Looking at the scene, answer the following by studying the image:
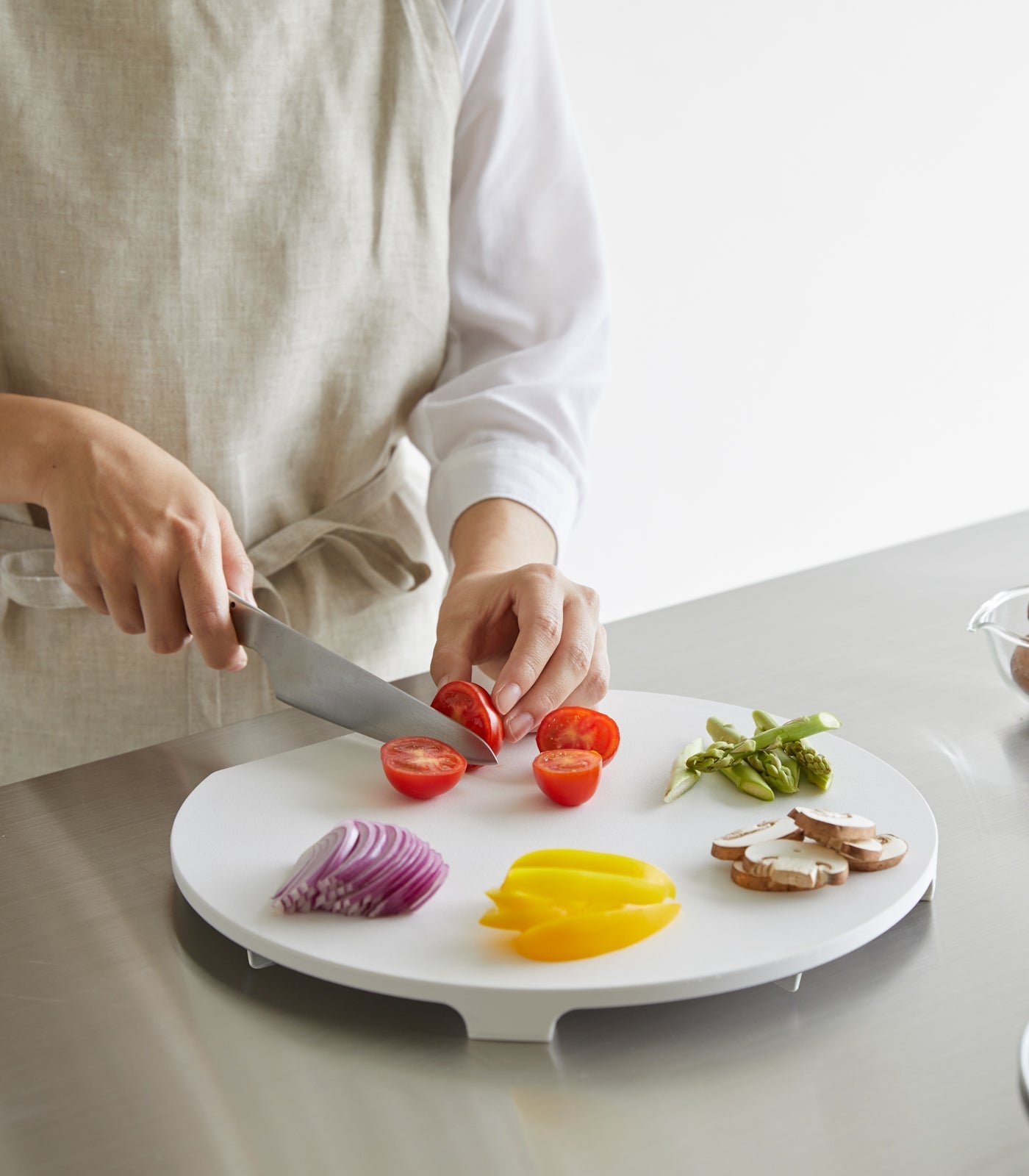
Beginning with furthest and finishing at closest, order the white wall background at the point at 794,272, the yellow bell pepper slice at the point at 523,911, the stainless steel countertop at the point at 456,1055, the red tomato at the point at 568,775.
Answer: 1. the white wall background at the point at 794,272
2. the red tomato at the point at 568,775
3. the yellow bell pepper slice at the point at 523,911
4. the stainless steel countertop at the point at 456,1055

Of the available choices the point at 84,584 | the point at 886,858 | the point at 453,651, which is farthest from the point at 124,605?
the point at 886,858

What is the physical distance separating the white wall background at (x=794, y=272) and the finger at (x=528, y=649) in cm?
145

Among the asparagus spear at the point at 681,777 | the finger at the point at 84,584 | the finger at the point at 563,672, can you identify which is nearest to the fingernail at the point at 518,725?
the finger at the point at 563,672

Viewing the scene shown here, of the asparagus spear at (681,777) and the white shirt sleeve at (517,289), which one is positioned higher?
the white shirt sleeve at (517,289)

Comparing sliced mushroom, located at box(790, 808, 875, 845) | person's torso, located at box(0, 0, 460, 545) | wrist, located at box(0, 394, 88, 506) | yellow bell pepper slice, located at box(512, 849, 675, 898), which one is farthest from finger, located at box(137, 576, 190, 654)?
sliced mushroom, located at box(790, 808, 875, 845)

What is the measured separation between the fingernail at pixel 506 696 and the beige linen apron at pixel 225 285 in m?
0.35

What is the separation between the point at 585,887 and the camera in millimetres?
603

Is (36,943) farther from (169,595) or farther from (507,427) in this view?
(507,427)

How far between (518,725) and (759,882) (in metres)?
0.26

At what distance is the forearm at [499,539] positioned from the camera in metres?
1.04

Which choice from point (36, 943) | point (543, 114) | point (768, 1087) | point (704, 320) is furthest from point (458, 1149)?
point (704, 320)

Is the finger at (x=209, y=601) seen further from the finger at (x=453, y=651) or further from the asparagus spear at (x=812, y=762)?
the asparagus spear at (x=812, y=762)

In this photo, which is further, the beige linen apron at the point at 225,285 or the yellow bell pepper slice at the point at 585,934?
the beige linen apron at the point at 225,285

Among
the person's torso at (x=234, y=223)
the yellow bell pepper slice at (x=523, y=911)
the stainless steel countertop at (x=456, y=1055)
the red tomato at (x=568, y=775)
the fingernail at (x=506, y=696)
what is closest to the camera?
the stainless steel countertop at (x=456, y=1055)
